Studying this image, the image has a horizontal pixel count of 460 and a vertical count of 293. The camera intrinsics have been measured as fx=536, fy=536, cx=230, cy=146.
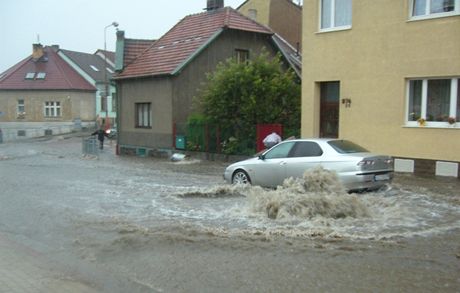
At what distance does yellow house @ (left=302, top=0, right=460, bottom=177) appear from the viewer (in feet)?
50.2

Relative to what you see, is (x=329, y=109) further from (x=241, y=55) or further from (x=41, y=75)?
(x=41, y=75)

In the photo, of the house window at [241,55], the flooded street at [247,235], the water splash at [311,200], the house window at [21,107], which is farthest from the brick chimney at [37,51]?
the water splash at [311,200]

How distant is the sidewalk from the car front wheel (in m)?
6.66

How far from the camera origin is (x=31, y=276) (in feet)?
20.8

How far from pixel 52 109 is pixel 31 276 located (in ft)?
166

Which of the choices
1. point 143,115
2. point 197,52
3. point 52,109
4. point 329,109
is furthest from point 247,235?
point 52,109

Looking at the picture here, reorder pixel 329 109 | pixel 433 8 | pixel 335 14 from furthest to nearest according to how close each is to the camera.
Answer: pixel 329 109 → pixel 335 14 → pixel 433 8

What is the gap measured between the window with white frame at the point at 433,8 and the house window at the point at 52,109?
145ft

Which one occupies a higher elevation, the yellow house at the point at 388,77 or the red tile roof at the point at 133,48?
the red tile roof at the point at 133,48

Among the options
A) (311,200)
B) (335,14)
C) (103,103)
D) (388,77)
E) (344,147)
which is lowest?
(311,200)

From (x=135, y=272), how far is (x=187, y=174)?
1139 centimetres

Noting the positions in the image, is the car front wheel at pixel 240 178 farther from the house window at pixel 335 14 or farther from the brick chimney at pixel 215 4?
the brick chimney at pixel 215 4

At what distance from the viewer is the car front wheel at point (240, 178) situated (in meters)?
13.5

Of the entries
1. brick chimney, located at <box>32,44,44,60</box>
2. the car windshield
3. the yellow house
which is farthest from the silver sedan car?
brick chimney, located at <box>32,44,44,60</box>
